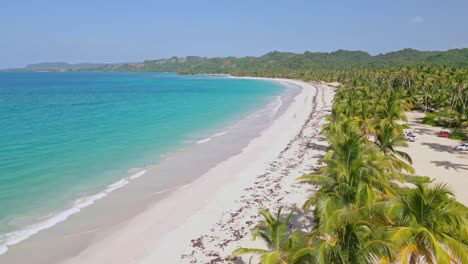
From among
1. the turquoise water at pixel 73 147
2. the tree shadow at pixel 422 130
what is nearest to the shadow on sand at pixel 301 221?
the turquoise water at pixel 73 147

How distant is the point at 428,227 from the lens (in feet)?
31.3

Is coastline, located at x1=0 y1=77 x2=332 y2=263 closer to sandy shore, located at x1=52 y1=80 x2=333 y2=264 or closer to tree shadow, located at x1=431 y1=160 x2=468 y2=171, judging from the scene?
sandy shore, located at x1=52 y1=80 x2=333 y2=264

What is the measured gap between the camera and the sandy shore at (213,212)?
15938mm

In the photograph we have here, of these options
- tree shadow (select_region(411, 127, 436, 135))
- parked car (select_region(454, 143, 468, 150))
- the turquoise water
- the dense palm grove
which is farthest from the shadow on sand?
tree shadow (select_region(411, 127, 436, 135))

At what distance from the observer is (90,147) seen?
36188 millimetres

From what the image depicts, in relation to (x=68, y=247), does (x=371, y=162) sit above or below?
above

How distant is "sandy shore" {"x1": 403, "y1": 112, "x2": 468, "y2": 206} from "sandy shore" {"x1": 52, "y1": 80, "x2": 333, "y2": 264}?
8.88 meters

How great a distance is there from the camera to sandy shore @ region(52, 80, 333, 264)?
1594 cm

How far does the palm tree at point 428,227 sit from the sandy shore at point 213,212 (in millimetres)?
8369

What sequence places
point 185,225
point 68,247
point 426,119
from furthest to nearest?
point 426,119
point 185,225
point 68,247

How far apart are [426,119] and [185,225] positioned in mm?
42565

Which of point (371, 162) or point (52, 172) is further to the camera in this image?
point (52, 172)

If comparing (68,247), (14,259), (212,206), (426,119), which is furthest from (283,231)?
(426,119)

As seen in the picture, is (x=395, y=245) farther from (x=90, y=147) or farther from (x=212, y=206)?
(x=90, y=147)
